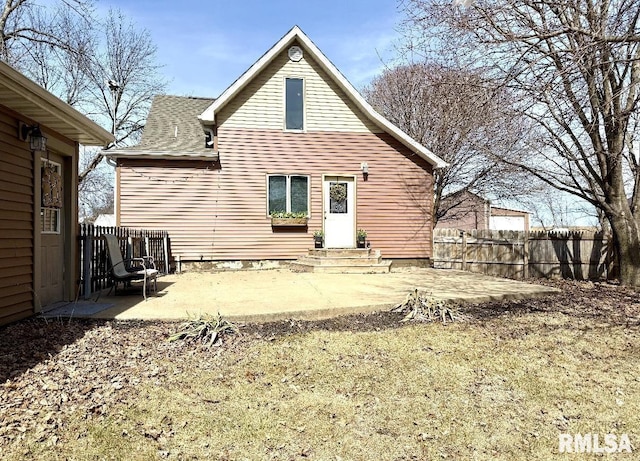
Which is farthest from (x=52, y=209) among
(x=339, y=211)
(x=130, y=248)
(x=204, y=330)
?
(x=339, y=211)

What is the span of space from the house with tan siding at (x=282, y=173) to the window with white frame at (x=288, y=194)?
0.09 ft

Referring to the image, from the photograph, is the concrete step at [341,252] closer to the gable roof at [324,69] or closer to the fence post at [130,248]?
the gable roof at [324,69]

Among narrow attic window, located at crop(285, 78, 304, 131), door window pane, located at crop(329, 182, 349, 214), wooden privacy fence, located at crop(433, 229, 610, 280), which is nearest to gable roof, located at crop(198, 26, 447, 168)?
narrow attic window, located at crop(285, 78, 304, 131)

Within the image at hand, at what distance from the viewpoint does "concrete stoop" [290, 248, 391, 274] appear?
10.9m

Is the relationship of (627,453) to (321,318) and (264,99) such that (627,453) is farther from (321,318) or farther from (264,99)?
(264,99)

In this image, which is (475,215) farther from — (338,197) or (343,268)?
(343,268)

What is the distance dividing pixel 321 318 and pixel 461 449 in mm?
2860

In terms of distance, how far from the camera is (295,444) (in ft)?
9.57

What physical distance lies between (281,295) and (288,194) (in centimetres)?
541

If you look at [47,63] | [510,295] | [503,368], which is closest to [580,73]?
[510,295]

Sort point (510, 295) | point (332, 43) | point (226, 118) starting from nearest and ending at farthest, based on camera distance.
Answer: point (510, 295) < point (226, 118) < point (332, 43)

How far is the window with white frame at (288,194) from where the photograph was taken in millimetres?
11844

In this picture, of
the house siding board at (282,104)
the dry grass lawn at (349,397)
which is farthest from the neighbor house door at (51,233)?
the house siding board at (282,104)

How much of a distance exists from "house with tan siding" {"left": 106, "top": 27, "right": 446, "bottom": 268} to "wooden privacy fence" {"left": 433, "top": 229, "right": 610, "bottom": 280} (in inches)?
71.8
